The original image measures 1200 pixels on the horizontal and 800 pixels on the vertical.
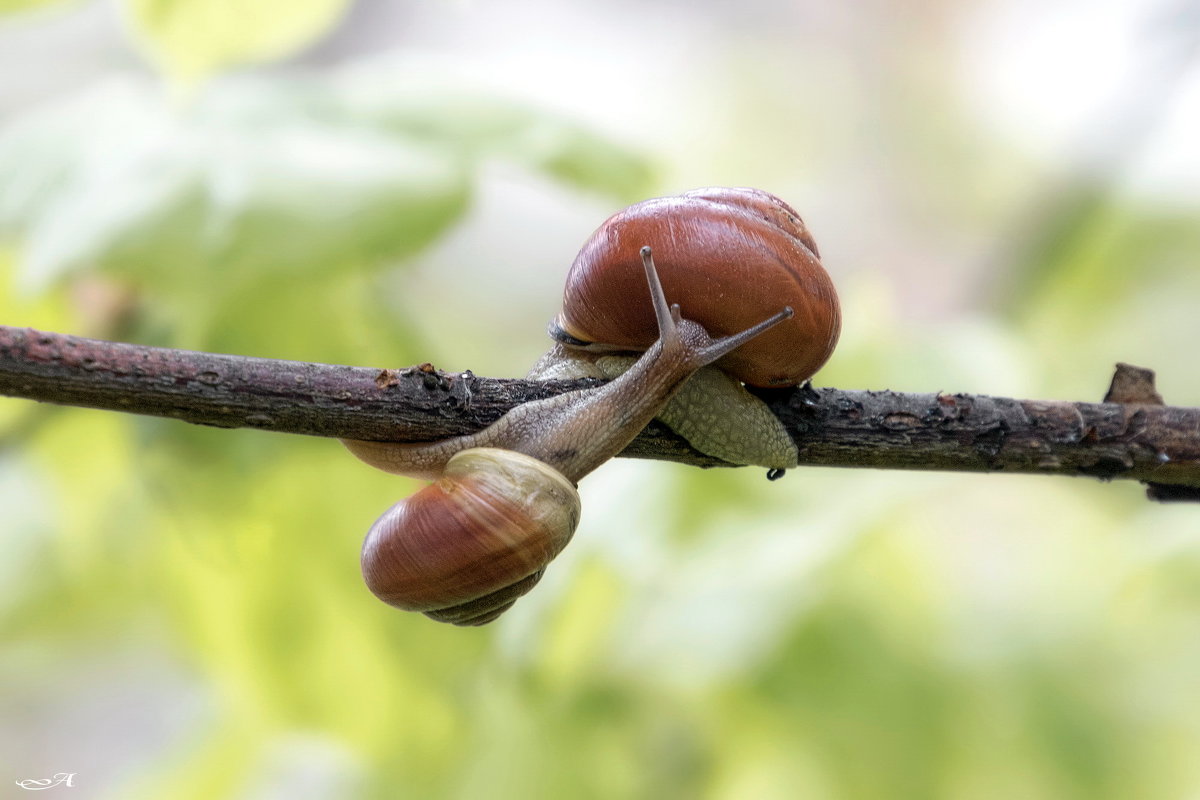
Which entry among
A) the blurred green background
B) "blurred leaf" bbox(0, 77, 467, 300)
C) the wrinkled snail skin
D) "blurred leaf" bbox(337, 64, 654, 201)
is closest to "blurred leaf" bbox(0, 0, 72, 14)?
the blurred green background

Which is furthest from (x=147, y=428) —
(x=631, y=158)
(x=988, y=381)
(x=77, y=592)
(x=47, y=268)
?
(x=988, y=381)

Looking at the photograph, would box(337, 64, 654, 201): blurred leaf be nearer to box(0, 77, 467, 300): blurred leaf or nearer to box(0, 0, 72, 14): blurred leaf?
box(0, 77, 467, 300): blurred leaf

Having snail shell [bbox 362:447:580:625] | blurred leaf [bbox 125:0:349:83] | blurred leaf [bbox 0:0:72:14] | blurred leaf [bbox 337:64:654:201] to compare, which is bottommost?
snail shell [bbox 362:447:580:625]

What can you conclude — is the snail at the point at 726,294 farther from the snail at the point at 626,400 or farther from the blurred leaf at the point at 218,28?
the blurred leaf at the point at 218,28

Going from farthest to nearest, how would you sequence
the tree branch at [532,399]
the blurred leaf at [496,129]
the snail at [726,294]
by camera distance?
the blurred leaf at [496,129] → the snail at [726,294] → the tree branch at [532,399]

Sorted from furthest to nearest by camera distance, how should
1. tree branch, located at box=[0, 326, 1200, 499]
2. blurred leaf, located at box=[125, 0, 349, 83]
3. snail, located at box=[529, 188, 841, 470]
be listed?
blurred leaf, located at box=[125, 0, 349, 83] < snail, located at box=[529, 188, 841, 470] < tree branch, located at box=[0, 326, 1200, 499]

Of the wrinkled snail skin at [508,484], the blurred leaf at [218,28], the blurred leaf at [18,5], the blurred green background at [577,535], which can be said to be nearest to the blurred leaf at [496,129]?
the blurred green background at [577,535]

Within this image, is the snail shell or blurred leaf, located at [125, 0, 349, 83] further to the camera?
blurred leaf, located at [125, 0, 349, 83]

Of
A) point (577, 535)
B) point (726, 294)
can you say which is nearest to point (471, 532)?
point (726, 294)
